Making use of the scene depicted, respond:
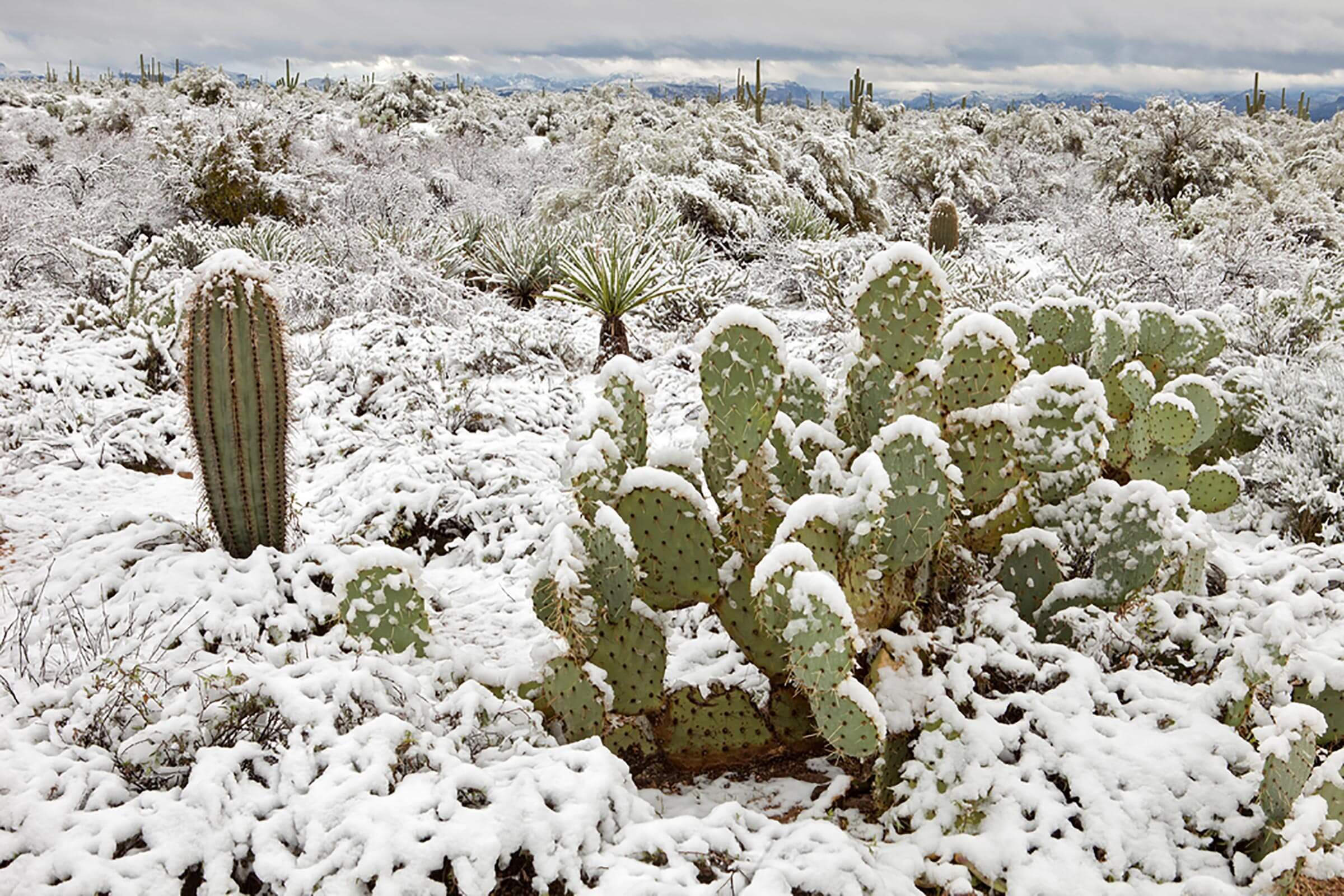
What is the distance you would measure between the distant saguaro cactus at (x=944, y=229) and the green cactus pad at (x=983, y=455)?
837 centimetres

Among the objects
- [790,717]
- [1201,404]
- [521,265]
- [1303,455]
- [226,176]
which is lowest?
[790,717]

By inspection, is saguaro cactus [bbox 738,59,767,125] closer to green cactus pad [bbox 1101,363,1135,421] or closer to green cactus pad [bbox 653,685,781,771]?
green cactus pad [bbox 1101,363,1135,421]

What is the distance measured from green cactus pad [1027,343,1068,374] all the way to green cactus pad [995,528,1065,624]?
1.24m

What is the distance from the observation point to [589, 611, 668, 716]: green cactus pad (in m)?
2.78

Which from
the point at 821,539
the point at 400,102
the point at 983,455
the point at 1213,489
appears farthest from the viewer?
the point at 400,102

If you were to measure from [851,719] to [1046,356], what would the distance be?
230cm

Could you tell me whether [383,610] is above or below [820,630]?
below

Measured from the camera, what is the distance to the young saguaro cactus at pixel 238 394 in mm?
3762

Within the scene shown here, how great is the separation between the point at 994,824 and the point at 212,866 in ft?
6.15

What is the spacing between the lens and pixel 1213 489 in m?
4.25

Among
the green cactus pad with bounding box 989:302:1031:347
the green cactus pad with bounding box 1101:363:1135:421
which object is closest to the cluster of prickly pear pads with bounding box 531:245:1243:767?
the green cactus pad with bounding box 989:302:1031:347

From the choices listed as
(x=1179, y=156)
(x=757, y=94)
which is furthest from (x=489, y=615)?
(x=757, y=94)

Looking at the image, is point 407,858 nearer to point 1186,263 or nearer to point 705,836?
point 705,836

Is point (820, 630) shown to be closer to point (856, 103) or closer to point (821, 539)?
point (821, 539)
